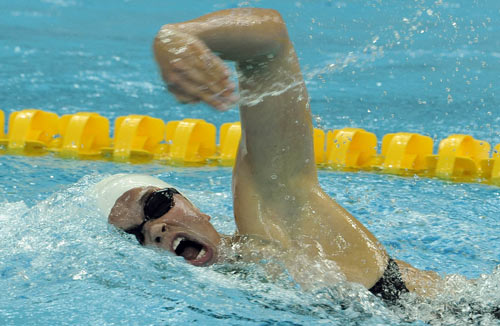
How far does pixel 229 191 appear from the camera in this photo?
325 centimetres

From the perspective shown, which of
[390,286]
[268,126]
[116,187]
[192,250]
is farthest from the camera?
[116,187]

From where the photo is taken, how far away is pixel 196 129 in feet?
12.5

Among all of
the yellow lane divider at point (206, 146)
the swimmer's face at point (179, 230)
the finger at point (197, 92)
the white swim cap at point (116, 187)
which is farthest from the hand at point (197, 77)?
the yellow lane divider at point (206, 146)

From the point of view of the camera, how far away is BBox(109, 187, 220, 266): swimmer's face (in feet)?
5.95

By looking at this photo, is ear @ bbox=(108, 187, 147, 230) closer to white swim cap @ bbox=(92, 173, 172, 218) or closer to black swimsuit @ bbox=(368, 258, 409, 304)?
white swim cap @ bbox=(92, 173, 172, 218)

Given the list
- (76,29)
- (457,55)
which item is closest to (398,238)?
(457,55)

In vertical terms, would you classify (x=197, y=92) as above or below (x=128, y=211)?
above

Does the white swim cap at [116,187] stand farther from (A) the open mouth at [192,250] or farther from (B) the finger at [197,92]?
(B) the finger at [197,92]

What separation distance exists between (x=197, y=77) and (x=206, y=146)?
8.60ft

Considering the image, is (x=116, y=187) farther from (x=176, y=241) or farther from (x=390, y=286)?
(x=390, y=286)

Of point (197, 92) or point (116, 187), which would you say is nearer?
point (197, 92)

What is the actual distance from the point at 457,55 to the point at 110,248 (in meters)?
5.31

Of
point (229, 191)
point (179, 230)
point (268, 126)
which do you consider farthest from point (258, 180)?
point (229, 191)

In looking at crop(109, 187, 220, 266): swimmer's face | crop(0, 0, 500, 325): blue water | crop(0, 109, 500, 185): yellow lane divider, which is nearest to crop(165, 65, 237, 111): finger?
crop(0, 0, 500, 325): blue water
